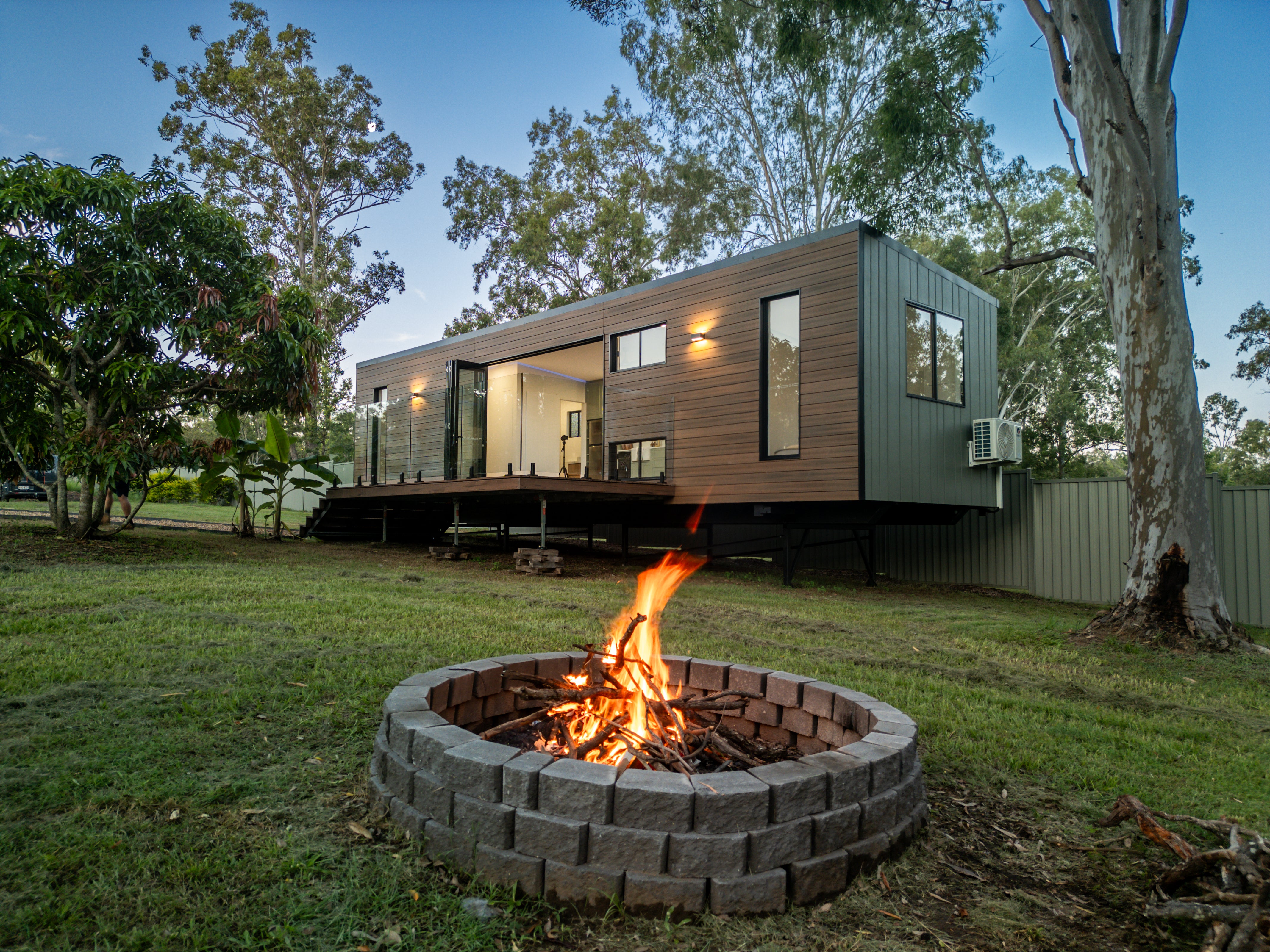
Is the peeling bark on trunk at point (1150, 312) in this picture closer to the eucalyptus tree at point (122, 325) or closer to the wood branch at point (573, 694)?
the wood branch at point (573, 694)

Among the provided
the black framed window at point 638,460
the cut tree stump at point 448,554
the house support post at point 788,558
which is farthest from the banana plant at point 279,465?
the house support post at point 788,558

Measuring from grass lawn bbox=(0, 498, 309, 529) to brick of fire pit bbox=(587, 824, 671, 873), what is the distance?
14538mm

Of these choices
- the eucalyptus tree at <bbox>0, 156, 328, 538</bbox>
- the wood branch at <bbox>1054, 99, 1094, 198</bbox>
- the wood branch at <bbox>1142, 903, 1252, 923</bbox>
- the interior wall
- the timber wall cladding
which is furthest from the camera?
the interior wall

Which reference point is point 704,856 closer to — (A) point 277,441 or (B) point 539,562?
(B) point 539,562

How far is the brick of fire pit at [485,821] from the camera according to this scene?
2.10 meters

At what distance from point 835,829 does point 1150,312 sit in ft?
23.3

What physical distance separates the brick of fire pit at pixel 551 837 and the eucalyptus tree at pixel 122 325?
8.87 metres

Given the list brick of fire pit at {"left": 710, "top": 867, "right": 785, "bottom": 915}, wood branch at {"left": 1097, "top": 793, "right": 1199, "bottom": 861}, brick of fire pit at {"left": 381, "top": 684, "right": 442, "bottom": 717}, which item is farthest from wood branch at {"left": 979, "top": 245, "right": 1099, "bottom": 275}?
brick of fire pit at {"left": 381, "top": 684, "right": 442, "bottom": 717}

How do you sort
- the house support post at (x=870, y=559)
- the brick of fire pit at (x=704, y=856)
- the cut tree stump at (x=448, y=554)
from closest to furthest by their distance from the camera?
the brick of fire pit at (x=704, y=856), the house support post at (x=870, y=559), the cut tree stump at (x=448, y=554)

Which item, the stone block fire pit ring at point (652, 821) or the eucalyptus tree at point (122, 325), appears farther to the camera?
the eucalyptus tree at point (122, 325)

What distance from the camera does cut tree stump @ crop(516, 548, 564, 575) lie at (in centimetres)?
1018

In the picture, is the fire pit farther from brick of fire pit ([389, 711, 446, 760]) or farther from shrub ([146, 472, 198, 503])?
shrub ([146, 472, 198, 503])

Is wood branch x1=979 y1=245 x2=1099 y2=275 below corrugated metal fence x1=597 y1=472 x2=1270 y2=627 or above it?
above

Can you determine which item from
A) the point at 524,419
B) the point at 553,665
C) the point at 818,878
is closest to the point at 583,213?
the point at 524,419
